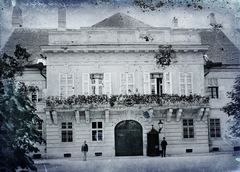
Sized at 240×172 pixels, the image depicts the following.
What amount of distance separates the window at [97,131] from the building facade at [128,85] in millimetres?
34

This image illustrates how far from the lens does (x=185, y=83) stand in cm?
1281

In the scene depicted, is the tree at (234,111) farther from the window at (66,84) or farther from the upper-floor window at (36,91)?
the upper-floor window at (36,91)

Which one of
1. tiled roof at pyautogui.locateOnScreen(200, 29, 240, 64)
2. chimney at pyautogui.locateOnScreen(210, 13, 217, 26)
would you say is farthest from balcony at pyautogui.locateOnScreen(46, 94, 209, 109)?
chimney at pyautogui.locateOnScreen(210, 13, 217, 26)

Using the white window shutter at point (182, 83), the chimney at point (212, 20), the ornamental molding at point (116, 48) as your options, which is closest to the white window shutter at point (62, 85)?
the ornamental molding at point (116, 48)

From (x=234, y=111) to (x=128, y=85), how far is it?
361cm

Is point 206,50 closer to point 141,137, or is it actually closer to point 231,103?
point 231,103

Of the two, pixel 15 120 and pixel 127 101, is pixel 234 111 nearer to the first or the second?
pixel 127 101

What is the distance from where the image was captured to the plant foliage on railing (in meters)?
12.3

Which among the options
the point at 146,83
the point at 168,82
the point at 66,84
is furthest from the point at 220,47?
the point at 66,84

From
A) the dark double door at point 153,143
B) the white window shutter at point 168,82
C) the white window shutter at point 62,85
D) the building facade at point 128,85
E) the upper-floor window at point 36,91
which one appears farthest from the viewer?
the white window shutter at point 168,82

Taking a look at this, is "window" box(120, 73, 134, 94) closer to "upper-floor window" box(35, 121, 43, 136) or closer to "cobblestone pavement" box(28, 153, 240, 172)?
"cobblestone pavement" box(28, 153, 240, 172)

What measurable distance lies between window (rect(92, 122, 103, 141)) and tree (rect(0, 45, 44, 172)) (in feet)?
5.67

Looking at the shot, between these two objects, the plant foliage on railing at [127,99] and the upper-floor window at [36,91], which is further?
the plant foliage on railing at [127,99]

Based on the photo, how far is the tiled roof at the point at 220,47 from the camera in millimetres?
11938
